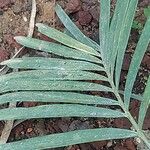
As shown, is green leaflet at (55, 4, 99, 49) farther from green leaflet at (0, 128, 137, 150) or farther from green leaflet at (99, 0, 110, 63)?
green leaflet at (0, 128, 137, 150)

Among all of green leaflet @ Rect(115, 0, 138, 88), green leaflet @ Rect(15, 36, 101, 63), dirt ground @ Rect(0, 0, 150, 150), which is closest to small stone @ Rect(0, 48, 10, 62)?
dirt ground @ Rect(0, 0, 150, 150)

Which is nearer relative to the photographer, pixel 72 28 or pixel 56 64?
pixel 56 64

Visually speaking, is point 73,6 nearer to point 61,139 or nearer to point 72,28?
point 72,28

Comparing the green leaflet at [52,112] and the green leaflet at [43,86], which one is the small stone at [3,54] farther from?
the green leaflet at [52,112]

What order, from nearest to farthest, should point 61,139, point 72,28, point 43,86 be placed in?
point 61,139, point 43,86, point 72,28

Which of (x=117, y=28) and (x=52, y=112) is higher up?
(x=117, y=28)

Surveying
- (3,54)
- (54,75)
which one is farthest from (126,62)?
(3,54)

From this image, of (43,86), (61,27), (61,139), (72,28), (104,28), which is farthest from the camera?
(61,27)

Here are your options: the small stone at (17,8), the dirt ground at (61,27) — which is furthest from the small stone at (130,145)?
the small stone at (17,8)

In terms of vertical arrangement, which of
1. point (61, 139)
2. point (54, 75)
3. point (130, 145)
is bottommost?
point (130, 145)
